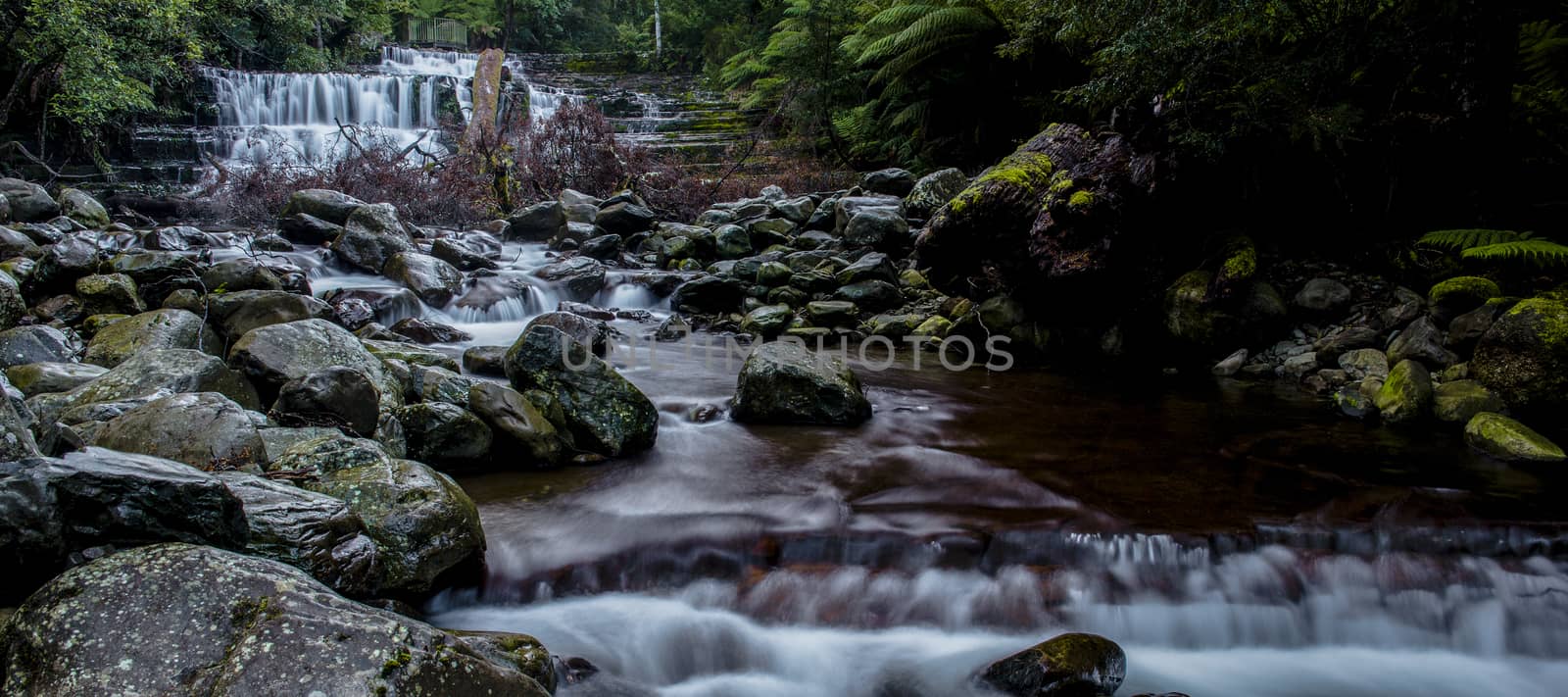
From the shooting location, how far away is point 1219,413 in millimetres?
5527

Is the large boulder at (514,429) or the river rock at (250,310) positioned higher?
the river rock at (250,310)

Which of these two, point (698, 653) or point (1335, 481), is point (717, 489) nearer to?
point (698, 653)

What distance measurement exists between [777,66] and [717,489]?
1657cm

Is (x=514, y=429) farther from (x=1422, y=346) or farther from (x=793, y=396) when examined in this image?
(x=1422, y=346)

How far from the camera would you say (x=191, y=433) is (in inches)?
123

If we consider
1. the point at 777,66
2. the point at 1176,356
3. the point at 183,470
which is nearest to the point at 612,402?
the point at 183,470

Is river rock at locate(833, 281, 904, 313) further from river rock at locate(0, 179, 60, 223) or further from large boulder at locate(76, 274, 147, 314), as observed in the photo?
river rock at locate(0, 179, 60, 223)

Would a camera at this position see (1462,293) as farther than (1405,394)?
Yes

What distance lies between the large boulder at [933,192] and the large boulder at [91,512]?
9356mm

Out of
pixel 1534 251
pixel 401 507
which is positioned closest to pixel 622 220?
pixel 401 507

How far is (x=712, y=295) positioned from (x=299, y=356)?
516 cm

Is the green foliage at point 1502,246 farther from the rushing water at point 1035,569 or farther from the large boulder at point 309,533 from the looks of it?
the large boulder at point 309,533

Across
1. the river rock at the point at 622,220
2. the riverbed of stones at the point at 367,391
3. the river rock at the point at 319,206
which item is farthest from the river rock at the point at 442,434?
the river rock at the point at 622,220

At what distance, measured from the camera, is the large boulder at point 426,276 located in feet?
27.1
